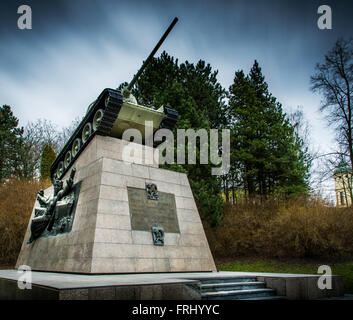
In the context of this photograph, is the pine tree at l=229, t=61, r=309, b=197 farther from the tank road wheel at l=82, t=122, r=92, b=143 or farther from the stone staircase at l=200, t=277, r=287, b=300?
the stone staircase at l=200, t=277, r=287, b=300

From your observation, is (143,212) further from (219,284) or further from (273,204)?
(273,204)

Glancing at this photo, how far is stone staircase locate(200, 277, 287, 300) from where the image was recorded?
5.57 metres

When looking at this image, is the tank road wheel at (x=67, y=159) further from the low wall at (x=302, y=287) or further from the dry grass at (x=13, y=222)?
the low wall at (x=302, y=287)

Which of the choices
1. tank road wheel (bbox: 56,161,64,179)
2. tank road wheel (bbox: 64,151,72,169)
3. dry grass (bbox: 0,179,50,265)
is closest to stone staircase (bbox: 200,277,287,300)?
tank road wheel (bbox: 64,151,72,169)

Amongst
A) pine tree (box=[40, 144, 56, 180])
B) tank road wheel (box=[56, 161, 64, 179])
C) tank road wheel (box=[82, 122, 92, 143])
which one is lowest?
tank road wheel (box=[56, 161, 64, 179])

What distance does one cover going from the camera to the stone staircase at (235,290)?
18.3 feet

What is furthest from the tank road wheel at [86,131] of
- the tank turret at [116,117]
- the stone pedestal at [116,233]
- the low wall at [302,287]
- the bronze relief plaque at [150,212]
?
the low wall at [302,287]

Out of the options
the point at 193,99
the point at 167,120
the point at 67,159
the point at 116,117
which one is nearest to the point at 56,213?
the point at 116,117

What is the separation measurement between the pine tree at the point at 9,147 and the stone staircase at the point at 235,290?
25.2 m

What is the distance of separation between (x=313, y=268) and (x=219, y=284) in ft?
33.7

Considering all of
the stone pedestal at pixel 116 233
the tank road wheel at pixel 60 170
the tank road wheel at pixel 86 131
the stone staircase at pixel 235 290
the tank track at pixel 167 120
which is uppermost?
the tank track at pixel 167 120

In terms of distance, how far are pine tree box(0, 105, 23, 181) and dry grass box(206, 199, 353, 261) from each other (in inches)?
737

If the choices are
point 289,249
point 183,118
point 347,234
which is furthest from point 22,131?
point 347,234

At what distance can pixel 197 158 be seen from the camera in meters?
19.5
